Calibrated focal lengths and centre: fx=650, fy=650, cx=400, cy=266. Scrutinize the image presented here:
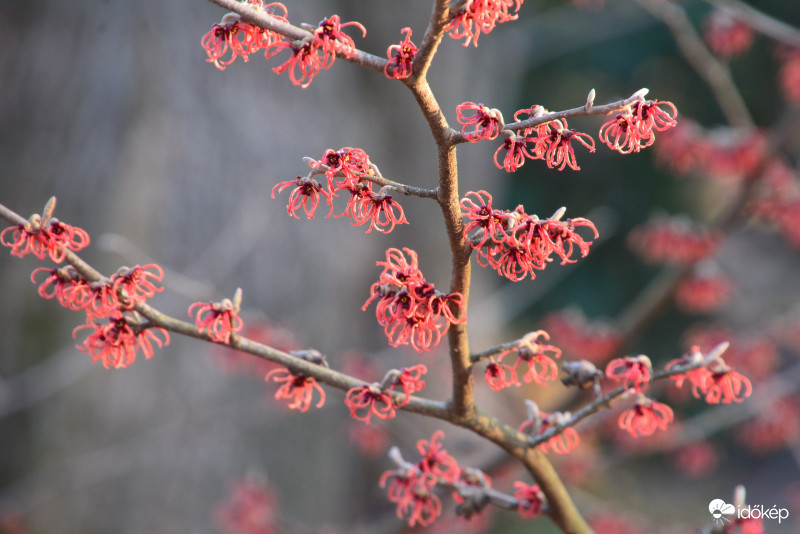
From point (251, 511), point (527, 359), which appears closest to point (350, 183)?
point (527, 359)

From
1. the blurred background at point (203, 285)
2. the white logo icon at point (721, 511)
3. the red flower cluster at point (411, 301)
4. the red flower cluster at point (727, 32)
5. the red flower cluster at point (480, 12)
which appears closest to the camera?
the red flower cluster at point (480, 12)

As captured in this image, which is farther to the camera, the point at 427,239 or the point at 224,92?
the point at 427,239

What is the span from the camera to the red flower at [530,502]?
3.75 ft

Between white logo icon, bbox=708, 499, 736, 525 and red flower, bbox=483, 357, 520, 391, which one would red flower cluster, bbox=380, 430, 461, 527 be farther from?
white logo icon, bbox=708, 499, 736, 525

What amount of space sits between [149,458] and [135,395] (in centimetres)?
28

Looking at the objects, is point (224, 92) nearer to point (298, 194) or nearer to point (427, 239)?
point (427, 239)

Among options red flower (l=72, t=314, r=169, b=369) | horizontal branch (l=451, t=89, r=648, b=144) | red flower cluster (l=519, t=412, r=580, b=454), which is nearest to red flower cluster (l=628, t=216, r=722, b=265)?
red flower cluster (l=519, t=412, r=580, b=454)

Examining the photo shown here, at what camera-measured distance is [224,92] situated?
2936 millimetres

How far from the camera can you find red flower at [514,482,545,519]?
1.14 m

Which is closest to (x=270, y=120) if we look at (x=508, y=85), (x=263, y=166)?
(x=263, y=166)

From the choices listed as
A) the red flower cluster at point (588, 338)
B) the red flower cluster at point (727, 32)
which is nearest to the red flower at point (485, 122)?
the red flower cluster at point (588, 338)

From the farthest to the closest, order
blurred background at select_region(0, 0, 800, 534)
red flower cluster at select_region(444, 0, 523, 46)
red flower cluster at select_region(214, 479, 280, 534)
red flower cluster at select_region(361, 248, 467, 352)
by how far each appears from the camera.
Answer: blurred background at select_region(0, 0, 800, 534)
red flower cluster at select_region(214, 479, 280, 534)
red flower cluster at select_region(361, 248, 467, 352)
red flower cluster at select_region(444, 0, 523, 46)

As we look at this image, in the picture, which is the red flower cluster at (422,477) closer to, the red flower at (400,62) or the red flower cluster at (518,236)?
the red flower cluster at (518,236)

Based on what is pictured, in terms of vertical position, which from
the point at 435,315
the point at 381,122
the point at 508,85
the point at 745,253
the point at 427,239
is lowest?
the point at 435,315
